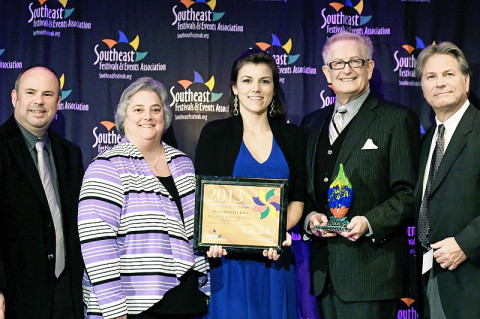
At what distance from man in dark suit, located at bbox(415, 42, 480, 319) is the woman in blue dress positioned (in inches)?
31.2

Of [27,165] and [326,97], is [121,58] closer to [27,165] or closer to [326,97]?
[27,165]

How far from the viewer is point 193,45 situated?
4.29m

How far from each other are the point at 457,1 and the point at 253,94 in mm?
2161

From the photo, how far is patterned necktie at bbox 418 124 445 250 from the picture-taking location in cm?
306

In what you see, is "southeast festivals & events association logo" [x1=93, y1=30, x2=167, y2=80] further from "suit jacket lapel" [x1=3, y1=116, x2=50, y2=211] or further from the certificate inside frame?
the certificate inside frame

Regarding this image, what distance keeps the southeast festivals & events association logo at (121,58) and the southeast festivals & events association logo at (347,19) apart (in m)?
1.41

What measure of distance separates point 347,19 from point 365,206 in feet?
6.21

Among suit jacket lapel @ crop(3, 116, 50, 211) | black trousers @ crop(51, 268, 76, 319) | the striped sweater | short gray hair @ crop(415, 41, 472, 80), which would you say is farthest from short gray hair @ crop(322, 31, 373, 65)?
black trousers @ crop(51, 268, 76, 319)

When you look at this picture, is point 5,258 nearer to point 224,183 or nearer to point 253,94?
point 224,183

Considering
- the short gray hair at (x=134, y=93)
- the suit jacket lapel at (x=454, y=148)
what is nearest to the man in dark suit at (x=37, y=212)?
the short gray hair at (x=134, y=93)

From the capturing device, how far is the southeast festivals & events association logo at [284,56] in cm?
428

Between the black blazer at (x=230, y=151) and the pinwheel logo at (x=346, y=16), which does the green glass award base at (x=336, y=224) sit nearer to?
the black blazer at (x=230, y=151)

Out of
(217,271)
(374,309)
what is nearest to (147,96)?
(217,271)

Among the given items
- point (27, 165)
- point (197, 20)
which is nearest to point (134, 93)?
point (27, 165)
